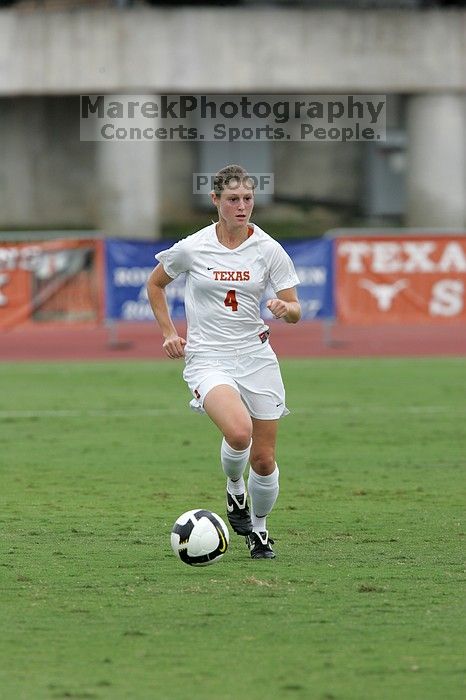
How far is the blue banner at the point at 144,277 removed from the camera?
22.2 metres

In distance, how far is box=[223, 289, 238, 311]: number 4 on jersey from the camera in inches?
333

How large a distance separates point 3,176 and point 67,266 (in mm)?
19969

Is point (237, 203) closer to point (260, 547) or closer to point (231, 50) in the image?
point (260, 547)

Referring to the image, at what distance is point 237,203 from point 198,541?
6.36 ft

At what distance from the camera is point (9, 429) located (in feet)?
49.1

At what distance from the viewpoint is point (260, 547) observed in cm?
852

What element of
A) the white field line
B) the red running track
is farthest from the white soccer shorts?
the red running track

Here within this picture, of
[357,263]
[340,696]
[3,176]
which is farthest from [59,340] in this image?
[340,696]

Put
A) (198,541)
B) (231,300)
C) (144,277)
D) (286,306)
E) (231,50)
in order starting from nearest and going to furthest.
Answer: (198,541) < (286,306) < (231,300) < (144,277) < (231,50)

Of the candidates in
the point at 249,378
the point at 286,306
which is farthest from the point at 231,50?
the point at 286,306

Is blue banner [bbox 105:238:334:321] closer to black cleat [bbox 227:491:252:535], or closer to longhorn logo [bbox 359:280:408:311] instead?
longhorn logo [bbox 359:280:408:311]

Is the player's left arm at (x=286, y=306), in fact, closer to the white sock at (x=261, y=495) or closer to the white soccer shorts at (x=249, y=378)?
the white soccer shorts at (x=249, y=378)

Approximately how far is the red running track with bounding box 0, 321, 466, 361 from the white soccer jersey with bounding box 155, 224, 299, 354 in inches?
547

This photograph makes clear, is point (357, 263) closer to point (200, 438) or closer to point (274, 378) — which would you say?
point (200, 438)
